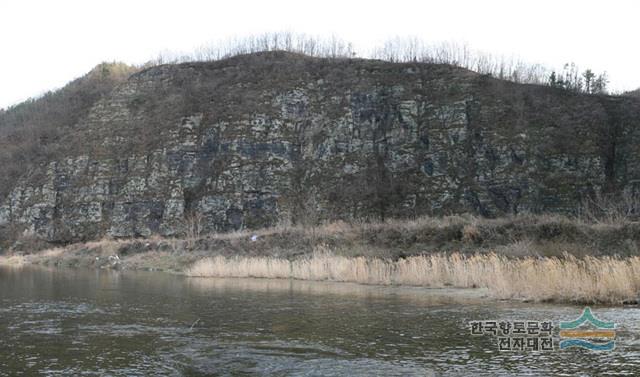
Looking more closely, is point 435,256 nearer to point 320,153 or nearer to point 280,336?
point 280,336

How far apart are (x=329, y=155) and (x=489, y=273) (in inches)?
2085

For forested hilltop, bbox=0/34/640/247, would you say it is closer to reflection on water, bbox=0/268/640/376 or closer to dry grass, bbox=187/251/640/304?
dry grass, bbox=187/251/640/304

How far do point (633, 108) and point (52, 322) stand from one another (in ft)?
255

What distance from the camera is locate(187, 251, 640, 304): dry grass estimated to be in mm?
19109

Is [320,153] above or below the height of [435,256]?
above

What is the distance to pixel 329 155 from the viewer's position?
251ft

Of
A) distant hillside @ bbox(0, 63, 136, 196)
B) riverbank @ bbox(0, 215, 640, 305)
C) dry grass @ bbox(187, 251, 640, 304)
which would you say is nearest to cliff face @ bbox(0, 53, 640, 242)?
distant hillside @ bbox(0, 63, 136, 196)

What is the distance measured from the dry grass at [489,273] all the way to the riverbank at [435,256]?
35 millimetres

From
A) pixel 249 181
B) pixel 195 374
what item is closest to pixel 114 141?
pixel 249 181

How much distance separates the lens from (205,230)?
71.2m

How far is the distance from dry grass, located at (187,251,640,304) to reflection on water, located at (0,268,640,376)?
48.9 inches

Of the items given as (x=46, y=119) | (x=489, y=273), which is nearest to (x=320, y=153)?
(x=46, y=119)

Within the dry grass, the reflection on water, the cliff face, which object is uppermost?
the cliff face

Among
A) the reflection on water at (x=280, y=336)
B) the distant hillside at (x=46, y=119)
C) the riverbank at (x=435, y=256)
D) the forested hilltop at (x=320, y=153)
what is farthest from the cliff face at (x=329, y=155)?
the reflection on water at (x=280, y=336)
